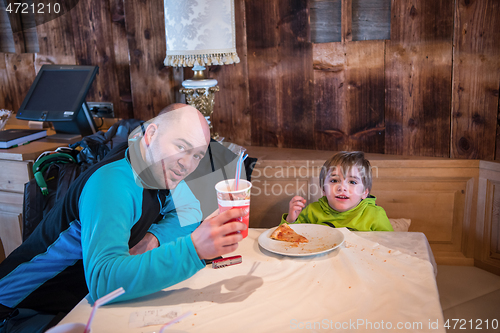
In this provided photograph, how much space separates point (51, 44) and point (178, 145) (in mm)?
2249

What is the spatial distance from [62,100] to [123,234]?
1.80m

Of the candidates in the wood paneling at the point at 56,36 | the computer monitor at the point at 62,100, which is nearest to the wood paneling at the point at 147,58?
the computer monitor at the point at 62,100

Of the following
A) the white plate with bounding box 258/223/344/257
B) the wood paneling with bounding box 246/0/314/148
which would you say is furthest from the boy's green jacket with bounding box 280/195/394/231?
the wood paneling with bounding box 246/0/314/148

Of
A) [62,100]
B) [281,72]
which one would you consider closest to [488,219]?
[281,72]

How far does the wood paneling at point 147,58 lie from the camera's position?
8.53ft

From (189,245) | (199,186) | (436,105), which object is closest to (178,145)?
(189,245)

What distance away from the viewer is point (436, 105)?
219 centimetres

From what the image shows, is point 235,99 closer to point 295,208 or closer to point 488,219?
point 295,208

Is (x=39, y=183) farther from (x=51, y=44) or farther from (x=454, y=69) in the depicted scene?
(x=454, y=69)

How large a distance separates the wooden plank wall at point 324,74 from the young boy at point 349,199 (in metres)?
0.60

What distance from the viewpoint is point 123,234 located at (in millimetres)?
1133

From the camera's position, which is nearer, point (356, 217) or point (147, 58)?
point (356, 217)

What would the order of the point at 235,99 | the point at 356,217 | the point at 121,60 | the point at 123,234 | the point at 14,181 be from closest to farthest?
the point at 123,234
the point at 356,217
the point at 14,181
the point at 235,99
the point at 121,60

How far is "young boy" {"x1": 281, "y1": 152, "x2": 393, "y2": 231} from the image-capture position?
1778 mm
